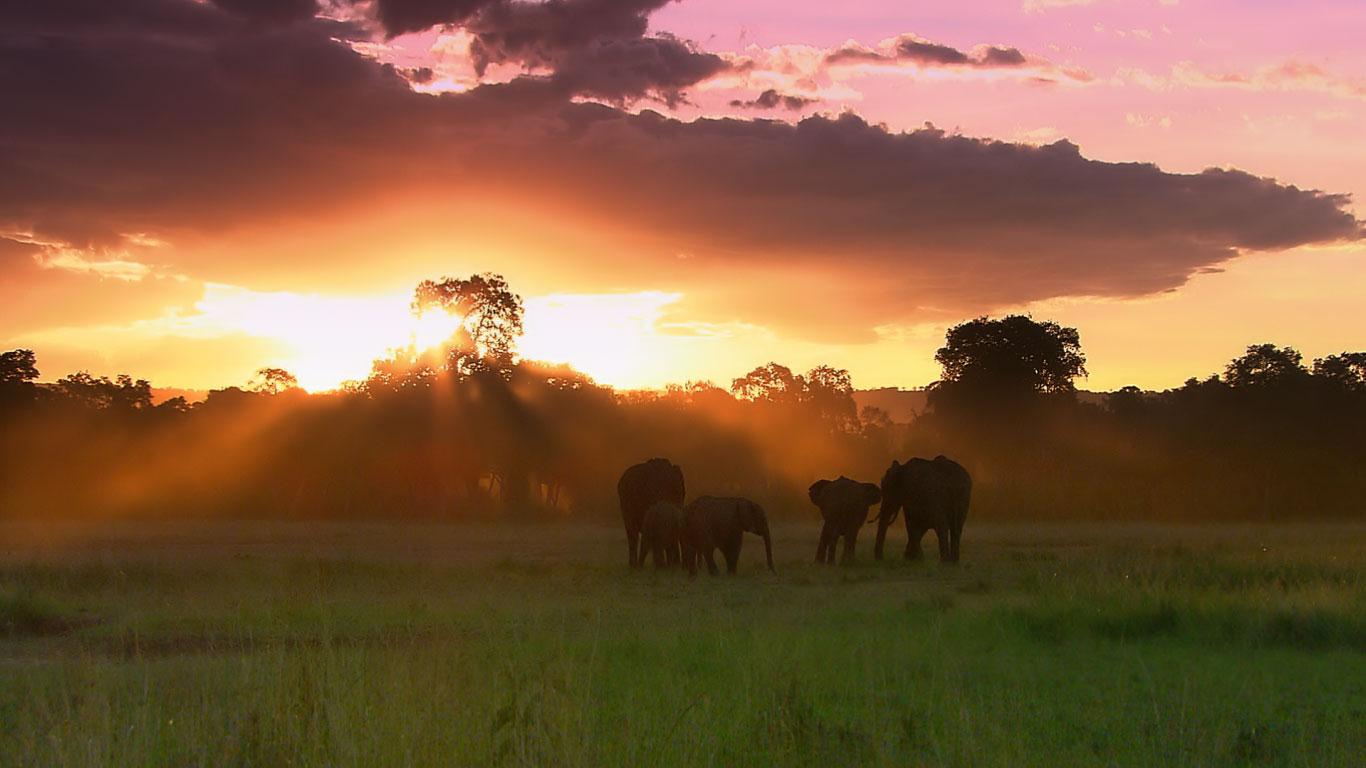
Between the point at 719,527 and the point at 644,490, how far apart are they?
4654 mm

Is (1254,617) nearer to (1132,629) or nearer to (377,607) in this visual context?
(1132,629)

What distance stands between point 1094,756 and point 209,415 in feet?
214

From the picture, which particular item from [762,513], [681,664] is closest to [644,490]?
[762,513]

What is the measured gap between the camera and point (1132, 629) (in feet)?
50.3

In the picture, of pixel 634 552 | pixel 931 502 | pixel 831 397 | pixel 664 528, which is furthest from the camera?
pixel 831 397

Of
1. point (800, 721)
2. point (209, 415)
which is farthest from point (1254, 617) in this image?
point (209, 415)

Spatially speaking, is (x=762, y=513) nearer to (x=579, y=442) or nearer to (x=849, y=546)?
(x=849, y=546)

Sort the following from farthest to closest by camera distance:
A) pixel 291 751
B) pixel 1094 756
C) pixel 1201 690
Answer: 1. pixel 1201 690
2. pixel 1094 756
3. pixel 291 751

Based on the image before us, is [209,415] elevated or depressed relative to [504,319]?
depressed

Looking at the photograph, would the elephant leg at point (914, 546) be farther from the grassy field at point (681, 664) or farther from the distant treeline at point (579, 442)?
the distant treeline at point (579, 442)

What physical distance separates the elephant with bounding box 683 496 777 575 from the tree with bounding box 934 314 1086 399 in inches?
1693

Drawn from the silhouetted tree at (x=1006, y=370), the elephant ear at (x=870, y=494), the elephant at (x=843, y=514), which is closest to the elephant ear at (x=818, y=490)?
the elephant at (x=843, y=514)

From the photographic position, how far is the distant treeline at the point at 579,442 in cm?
5328

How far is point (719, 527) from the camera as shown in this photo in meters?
26.2
